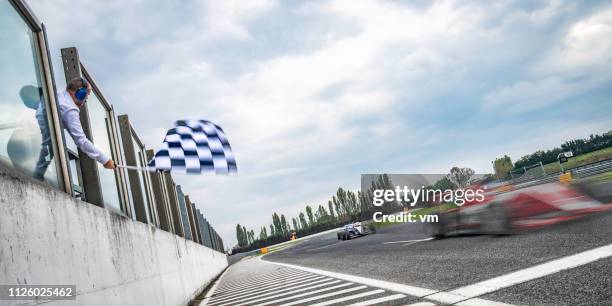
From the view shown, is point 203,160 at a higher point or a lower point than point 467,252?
higher

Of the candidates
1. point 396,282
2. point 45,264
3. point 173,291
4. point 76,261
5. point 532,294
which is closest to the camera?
point 45,264

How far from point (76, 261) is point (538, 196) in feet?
22.5

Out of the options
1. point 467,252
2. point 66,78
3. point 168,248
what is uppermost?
point 66,78

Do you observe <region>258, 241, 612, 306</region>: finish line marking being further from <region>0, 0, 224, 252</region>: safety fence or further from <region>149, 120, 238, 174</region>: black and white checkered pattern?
<region>0, 0, 224, 252</region>: safety fence

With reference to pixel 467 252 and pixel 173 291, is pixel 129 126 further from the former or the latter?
pixel 467 252

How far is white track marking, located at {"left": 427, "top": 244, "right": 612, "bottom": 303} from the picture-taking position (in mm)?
4027

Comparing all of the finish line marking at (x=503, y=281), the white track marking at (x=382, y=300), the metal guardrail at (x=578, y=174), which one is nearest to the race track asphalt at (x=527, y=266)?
the finish line marking at (x=503, y=281)

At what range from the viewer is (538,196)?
24.6ft

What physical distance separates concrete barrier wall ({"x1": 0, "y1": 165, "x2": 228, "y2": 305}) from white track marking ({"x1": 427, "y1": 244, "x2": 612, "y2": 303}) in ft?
9.46

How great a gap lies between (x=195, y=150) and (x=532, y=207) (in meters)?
5.65

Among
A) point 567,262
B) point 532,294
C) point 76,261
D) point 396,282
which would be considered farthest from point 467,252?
point 76,261

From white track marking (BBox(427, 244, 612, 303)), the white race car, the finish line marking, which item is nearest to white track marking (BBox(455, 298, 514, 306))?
the finish line marking

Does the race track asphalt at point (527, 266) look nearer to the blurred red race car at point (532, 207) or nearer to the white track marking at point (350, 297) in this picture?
the blurred red race car at point (532, 207)

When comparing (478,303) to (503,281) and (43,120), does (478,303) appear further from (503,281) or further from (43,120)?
(43,120)
